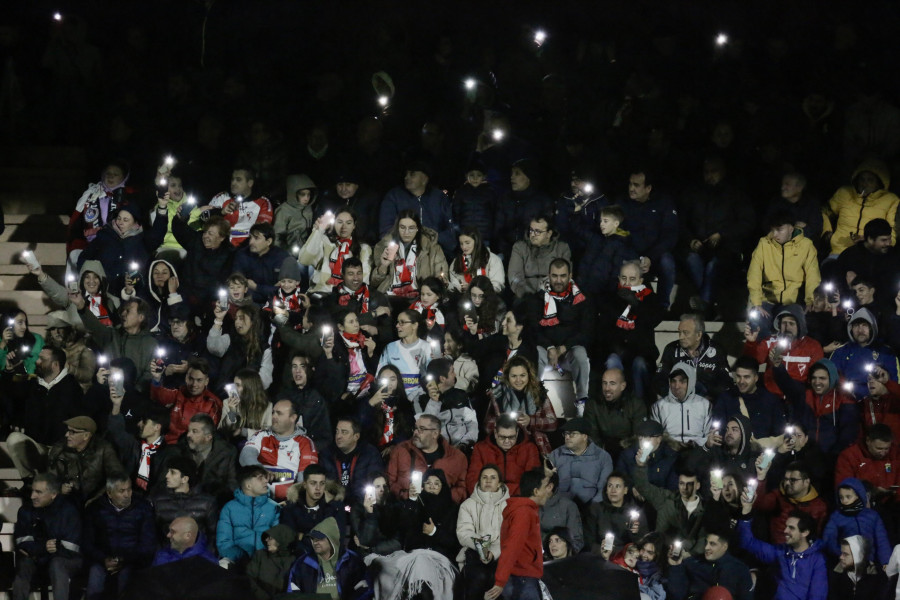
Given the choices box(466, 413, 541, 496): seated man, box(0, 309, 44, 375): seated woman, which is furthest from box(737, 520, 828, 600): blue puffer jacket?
box(0, 309, 44, 375): seated woman

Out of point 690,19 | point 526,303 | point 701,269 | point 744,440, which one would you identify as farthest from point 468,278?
point 690,19

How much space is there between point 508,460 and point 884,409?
2.90 metres

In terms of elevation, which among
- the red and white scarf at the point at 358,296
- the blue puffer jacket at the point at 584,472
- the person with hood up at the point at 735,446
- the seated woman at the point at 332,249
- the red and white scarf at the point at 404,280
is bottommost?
the blue puffer jacket at the point at 584,472

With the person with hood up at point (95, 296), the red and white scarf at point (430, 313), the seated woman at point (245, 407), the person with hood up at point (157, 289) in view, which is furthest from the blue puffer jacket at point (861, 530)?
the person with hood up at point (95, 296)

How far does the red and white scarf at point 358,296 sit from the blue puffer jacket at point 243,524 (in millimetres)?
2321

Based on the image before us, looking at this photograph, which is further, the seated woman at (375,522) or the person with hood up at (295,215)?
the person with hood up at (295,215)

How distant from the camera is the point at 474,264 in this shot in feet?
42.3

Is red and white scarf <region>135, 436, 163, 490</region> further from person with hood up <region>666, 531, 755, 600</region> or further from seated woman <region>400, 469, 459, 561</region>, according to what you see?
person with hood up <region>666, 531, 755, 600</region>

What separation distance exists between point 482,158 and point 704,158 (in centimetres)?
204

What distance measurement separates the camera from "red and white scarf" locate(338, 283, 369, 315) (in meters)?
12.5

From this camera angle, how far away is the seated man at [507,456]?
439 inches

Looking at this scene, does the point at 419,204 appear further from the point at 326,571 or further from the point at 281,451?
the point at 326,571

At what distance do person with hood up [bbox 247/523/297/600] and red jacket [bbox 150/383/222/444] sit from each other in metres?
1.41

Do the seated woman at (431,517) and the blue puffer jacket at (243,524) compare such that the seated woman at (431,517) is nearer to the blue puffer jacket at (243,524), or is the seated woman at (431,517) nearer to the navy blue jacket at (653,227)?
the blue puffer jacket at (243,524)
